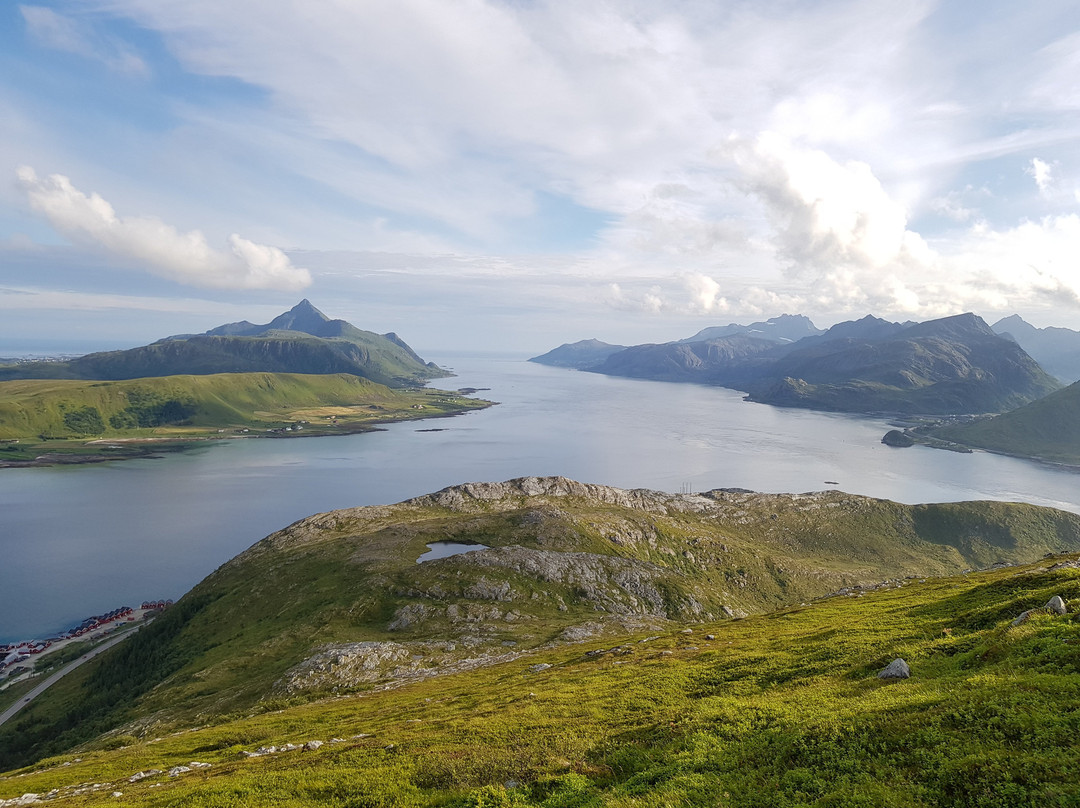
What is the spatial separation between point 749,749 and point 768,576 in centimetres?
Result: 11354

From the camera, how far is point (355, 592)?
274 feet

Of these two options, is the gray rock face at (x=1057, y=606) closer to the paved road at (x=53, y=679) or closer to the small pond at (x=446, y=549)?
the small pond at (x=446, y=549)

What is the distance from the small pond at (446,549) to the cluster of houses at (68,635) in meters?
70.1

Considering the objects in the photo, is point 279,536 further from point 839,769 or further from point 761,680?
point 839,769

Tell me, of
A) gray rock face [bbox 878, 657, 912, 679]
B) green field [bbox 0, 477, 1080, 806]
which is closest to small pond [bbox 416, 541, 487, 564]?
green field [bbox 0, 477, 1080, 806]

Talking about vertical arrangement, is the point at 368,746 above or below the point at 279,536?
above

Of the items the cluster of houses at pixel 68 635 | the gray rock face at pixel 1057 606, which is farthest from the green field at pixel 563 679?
the cluster of houses at pixel 68 635

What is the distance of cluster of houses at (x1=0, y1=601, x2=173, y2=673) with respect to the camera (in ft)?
347

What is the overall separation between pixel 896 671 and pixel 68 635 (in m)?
162

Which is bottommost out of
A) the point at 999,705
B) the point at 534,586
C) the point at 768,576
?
the point at 768,576

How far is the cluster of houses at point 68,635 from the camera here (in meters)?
106

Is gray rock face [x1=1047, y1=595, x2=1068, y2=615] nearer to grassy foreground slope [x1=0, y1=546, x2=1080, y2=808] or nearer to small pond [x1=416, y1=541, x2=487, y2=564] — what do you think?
grassy foreground slope [x1=0, y1=546, x2=1080, y2=808]

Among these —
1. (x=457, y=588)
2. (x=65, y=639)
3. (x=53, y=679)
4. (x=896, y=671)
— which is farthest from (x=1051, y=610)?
(x=65, y=639)

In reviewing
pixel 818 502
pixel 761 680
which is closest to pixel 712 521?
pixel 818 502
